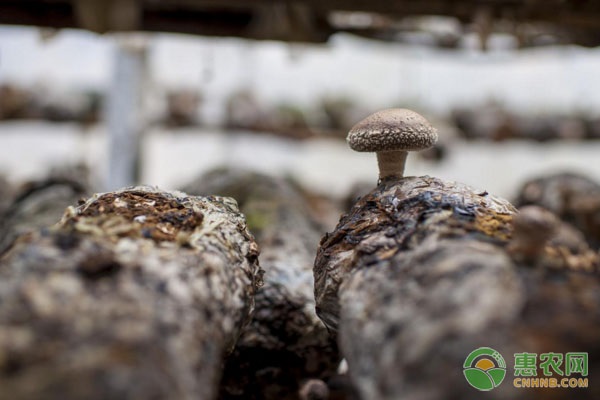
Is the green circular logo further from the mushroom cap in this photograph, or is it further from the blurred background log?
the blurred background log

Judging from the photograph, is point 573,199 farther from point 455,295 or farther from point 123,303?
point 123,303

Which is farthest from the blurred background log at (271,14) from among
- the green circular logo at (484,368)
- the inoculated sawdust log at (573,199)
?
the green circular logo at (484,368)

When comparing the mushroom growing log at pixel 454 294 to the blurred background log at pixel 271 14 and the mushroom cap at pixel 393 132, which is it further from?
the blurred background log at pixel 271 14

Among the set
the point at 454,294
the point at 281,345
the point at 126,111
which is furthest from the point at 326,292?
the point at 126,111

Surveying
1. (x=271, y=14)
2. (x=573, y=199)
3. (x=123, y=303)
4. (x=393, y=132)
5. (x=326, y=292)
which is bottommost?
(x=573, y=199)

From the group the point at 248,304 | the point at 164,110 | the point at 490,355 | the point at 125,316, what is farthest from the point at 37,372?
the point at 164,110

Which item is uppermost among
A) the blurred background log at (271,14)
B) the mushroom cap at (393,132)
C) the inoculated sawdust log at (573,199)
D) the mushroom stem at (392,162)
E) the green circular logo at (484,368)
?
the blurred background log at (271,14)

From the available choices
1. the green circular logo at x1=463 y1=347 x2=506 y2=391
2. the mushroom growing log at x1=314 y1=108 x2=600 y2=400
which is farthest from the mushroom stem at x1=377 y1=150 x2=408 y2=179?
the green circular logo at x1=463 y1=347 x2=506 y2=391
